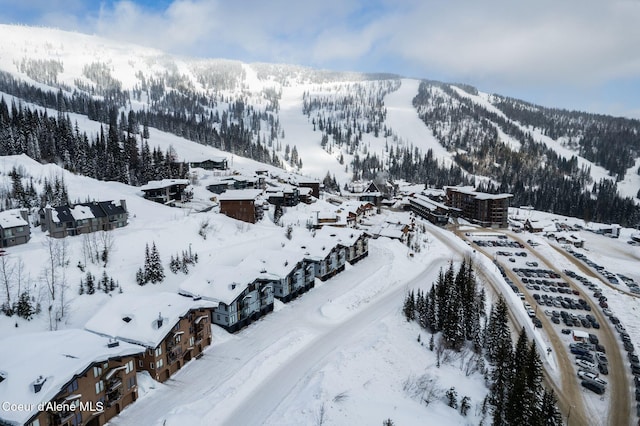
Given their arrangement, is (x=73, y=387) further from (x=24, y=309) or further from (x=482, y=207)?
(x=482, y=207)

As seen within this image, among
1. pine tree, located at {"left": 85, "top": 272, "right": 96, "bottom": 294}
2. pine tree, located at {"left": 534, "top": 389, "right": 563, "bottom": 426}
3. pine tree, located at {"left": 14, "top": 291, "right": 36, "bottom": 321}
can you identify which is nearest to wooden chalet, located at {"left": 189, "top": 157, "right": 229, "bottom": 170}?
pine tree, located at {"left": 85, "top": 272, "right": 96, "bottom": 294}

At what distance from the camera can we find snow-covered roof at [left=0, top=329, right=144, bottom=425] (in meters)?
19.8

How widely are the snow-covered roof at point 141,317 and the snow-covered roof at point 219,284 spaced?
3.68m

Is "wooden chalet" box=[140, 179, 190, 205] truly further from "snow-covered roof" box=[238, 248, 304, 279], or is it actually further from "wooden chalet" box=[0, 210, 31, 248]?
"snow-covered roof" box=[238, 248, 304, 279]

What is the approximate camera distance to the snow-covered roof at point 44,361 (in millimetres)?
19828

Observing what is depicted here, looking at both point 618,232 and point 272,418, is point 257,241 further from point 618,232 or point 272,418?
point 618,232

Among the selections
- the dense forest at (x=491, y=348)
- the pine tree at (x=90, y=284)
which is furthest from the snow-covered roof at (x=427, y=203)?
the pine tree at (x=90, y=284)

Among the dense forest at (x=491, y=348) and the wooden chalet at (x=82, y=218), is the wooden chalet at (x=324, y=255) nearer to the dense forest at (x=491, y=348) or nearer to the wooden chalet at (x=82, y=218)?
the dense forest at (x=491, y=348)

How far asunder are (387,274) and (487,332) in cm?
1764

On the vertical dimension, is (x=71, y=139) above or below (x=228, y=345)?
above

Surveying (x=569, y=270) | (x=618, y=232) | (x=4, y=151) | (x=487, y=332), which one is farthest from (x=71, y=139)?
(x=618, y=232)

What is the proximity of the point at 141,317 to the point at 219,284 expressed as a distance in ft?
30.6

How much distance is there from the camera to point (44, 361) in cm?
2242

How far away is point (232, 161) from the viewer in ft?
450
